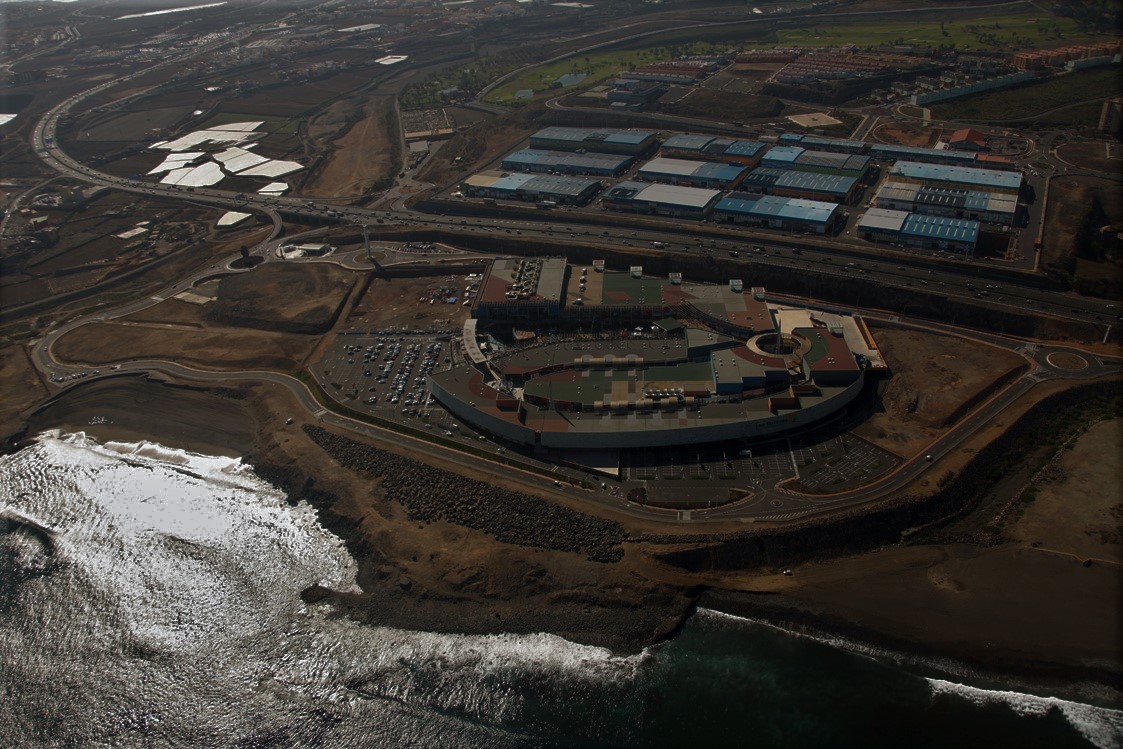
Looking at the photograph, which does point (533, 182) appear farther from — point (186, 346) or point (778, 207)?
point (186, 346)

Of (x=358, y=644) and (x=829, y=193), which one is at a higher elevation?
(x=829, y=193)

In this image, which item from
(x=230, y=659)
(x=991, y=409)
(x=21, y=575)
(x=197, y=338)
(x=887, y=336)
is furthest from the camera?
(x=197, y=338)

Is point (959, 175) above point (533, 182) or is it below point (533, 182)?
below

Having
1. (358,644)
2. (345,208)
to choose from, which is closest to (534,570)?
(358,644)

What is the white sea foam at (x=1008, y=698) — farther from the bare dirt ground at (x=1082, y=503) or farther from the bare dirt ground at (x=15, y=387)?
the bare dirt ground at (x=15, y=387)

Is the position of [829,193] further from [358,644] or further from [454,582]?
[358,644]

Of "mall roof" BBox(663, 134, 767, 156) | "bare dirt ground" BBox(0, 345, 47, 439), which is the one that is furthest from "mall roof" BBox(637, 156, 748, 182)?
"bare dirt ground" BBox(0, 345, 47, 439)

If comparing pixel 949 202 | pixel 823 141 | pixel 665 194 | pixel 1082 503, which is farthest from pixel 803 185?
pixel 1082 503
